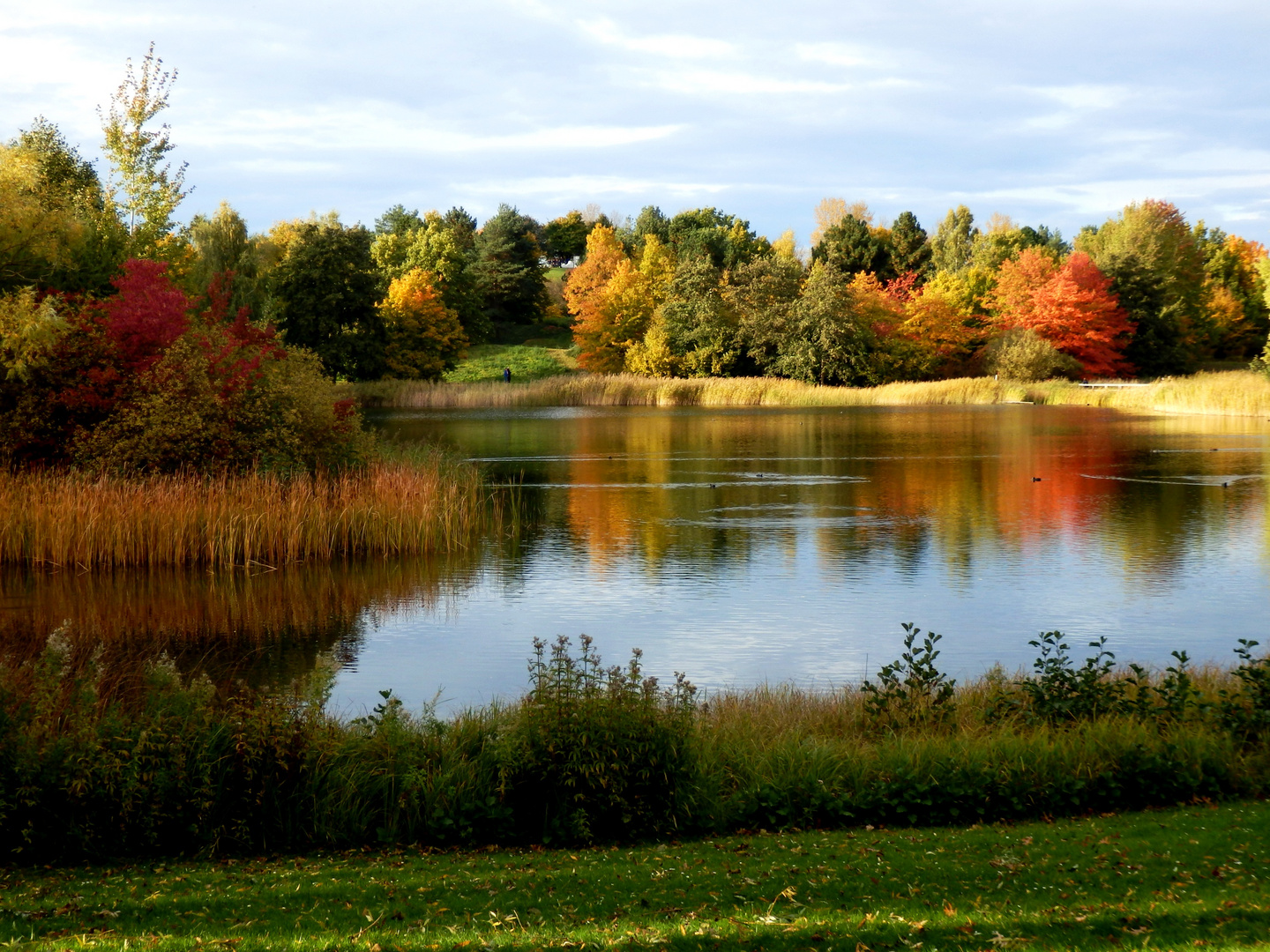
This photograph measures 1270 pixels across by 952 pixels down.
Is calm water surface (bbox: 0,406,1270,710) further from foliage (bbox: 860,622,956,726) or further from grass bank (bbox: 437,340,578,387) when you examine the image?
grass bank (bbox: 437,340,578,387)

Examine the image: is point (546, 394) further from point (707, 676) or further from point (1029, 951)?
point (1029, 951)

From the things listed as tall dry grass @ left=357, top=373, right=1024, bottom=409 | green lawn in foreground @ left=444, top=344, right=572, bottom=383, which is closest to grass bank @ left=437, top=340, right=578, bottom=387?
green lawn in foreground @ left=444, top=344, right=572, bottom=383

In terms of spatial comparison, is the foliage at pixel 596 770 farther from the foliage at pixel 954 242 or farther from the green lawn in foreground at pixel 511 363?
the foliage at pixel 954 242

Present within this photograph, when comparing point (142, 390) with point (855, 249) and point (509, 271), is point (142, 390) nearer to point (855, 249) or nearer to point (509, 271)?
point (855, 249)

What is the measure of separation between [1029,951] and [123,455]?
658 inches

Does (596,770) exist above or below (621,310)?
below

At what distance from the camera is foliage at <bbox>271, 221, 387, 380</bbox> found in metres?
58.7

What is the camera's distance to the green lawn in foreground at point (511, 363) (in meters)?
76.6

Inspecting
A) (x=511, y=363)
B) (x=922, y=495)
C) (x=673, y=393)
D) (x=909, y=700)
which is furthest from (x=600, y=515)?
(x=511, y=363)

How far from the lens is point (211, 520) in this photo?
17.1 m

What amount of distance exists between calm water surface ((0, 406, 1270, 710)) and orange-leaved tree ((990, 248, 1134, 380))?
133 ft

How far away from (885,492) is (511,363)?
5501cm

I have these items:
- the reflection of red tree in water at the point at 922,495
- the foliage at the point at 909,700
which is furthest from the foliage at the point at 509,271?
the foliage at the point at 909,700

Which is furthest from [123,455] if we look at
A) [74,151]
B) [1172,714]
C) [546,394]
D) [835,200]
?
[835,200]
